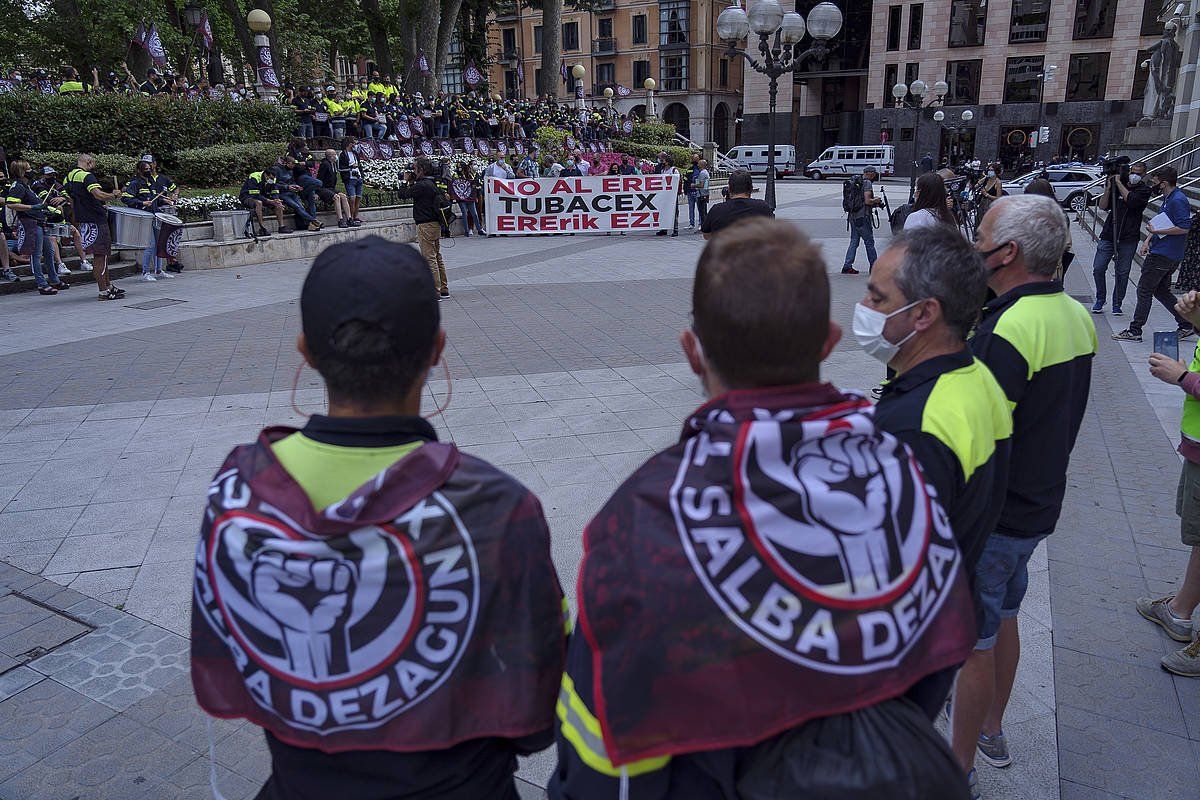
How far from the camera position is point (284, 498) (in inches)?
55.9

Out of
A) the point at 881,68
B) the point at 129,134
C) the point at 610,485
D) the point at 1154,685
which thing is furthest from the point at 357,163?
the point at 881,68

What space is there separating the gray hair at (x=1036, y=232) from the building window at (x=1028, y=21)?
5440 cm

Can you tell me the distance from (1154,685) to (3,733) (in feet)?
15.2

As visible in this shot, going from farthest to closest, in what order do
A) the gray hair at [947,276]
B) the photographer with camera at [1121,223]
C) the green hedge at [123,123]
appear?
the green hedge at [123,123] < the photographer with camera at [1121,223] < the gray hair at [947,276]

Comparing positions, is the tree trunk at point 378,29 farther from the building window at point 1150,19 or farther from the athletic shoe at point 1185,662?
the building window at point 1150,19

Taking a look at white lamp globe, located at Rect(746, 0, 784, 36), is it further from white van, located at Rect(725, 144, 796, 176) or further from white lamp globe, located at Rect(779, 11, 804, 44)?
white van, located at Rect(725, 144, 796, 176)

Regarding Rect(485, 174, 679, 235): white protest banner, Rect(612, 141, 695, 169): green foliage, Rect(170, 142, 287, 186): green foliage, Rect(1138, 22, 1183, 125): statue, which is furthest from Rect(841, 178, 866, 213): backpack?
Rect(612, 141, 695, 169): green foliage

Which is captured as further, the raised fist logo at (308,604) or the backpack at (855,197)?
the backpack at (855,197)

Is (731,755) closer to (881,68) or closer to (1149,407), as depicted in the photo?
(1149,407)

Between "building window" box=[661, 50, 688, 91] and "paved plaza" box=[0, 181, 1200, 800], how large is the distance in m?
52.8

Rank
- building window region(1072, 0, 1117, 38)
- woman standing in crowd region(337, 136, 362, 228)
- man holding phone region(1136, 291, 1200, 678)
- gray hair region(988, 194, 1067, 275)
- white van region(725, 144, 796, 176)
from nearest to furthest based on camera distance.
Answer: gray hair region(988, 194, 1067, 275) → man holding phone region(1136, 291, 1200, 678) → woman standing in crowd region(337, 136, 362, 228) → building window region(1072, 0, 1117, 38) → white van region(725, 144, 796, 176)

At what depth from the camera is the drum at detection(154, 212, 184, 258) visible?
13.6m

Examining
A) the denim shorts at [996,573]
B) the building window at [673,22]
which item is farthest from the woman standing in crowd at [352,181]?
the building window at [673,22]

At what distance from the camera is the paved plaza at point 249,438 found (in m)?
3.03
